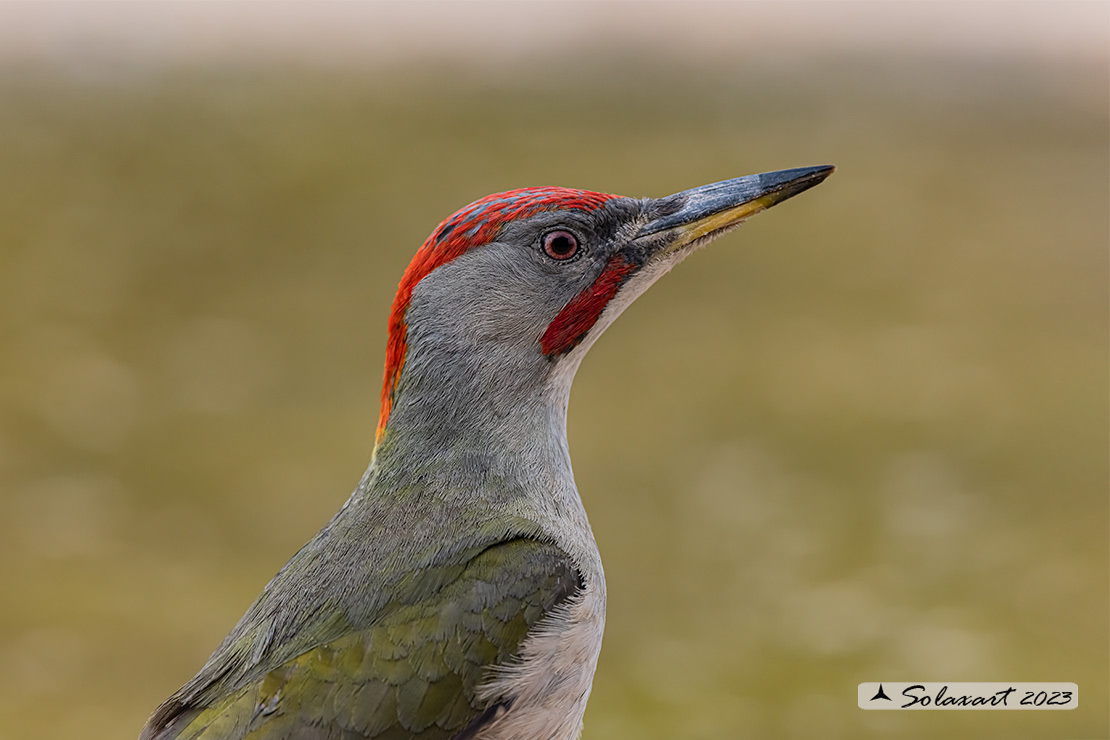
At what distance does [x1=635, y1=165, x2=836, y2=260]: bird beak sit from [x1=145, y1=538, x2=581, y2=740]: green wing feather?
898mm

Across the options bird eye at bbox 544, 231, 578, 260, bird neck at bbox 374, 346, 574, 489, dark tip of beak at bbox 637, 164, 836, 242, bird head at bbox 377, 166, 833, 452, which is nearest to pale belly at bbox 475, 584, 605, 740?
bird neck at bbox 374, 346, 574, 489

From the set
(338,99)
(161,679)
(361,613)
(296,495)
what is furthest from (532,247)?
(338,99)

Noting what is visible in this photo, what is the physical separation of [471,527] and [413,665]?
0.39m

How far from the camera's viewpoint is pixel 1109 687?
654 centimetres

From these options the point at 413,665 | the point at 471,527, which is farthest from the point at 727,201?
the point at 413,665

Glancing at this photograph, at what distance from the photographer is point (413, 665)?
108 inches

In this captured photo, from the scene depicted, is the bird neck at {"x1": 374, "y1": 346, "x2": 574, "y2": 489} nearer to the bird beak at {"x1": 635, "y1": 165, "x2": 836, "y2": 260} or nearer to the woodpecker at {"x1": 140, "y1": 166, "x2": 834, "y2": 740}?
the woodpecker at {"x1": 140, "y1": 166, "x2": 834, "y2": 740}

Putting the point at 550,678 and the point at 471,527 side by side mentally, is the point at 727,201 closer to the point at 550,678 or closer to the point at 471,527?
the point at 471,527

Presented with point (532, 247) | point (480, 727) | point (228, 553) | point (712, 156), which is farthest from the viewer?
point (712, 156)

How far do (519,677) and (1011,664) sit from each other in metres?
4.76

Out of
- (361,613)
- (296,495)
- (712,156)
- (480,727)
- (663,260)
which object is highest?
(712,156)

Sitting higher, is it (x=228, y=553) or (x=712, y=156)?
(x=712, y=156)

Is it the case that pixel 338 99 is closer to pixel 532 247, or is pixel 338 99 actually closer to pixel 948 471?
pixel 948 471

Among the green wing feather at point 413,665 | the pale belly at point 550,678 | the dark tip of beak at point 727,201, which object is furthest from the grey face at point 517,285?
the pale belly at point 550,678
